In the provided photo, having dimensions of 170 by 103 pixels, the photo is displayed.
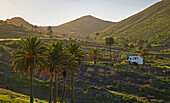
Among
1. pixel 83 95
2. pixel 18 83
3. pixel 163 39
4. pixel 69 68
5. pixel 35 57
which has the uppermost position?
pixel 163 39

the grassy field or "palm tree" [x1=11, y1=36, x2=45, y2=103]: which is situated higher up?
"palm tree" [x1=11, y1=36, x2=45, y2=103]

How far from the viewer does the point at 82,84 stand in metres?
45.1

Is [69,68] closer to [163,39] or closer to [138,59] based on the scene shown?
[138,59]

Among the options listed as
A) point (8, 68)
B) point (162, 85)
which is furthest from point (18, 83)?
point (162, 85)

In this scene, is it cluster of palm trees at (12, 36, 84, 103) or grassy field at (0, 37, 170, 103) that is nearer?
cluster of palm trees at (12, 36, 84, 103)

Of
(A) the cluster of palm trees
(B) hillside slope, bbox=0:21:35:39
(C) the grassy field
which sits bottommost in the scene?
(C) the grassy field

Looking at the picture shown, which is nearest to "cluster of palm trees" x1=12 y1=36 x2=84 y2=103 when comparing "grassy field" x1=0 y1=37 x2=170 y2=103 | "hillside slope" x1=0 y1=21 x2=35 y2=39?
"grassy field" x1=0 y1=37 x2=170 y2=103

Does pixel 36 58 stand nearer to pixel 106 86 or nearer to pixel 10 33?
pixel 106 86

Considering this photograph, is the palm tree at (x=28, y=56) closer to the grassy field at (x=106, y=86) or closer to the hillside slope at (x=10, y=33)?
the grassy field at (x=106, y=86)

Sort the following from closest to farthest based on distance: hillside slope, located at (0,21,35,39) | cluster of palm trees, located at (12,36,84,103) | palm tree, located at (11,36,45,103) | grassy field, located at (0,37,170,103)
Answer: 1. palm tree, located at (11,36,45,103)
2. cluster of palm trees, located at (12,36,84,103)
3. grassy field, located at (0,37,170,103)
4. hillside slope, located at (0,21,35,39)

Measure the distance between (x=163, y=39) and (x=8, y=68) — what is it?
15004 cm

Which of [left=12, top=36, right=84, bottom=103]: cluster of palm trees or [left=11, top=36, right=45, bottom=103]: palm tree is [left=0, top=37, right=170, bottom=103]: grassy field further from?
[left=11, top=36, right=45, bottom=103]: palm tree

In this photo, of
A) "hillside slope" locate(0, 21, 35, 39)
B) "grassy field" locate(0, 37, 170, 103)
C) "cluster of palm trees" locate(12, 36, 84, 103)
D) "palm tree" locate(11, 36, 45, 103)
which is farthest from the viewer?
"hillside slope" locate(0, 21, 35, 39)

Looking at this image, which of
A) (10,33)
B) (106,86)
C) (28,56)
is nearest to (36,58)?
(28,56)
